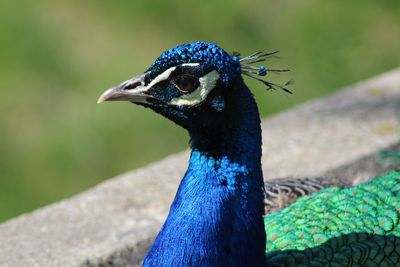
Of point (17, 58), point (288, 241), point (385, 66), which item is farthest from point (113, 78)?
point (288, 241)

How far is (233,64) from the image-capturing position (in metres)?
1.82

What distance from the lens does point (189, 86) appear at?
1774 millimetres

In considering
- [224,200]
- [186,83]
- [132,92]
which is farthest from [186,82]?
[224,200]

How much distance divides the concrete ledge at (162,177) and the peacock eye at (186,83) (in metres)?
0.75

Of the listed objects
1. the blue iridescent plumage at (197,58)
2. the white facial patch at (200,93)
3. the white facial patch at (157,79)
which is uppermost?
the blue iridescent plumage at (197,58)

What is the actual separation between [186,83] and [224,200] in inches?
10.2

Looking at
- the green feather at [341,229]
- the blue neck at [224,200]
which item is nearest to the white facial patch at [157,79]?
the blue neck at [224,200]

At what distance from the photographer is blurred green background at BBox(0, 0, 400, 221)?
3697 mm

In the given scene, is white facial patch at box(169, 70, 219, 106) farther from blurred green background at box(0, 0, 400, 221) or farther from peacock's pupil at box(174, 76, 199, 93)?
blurred green background at box(0, 0, 400, 221)

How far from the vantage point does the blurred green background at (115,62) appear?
370cm

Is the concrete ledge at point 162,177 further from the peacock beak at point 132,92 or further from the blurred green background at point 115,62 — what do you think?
the blurred green background at point 115,62

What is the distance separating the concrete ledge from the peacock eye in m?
0.75

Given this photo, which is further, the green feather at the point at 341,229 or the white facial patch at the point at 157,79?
the green feather at the point at 341,229

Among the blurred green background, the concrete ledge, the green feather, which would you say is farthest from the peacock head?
the blurred green background
